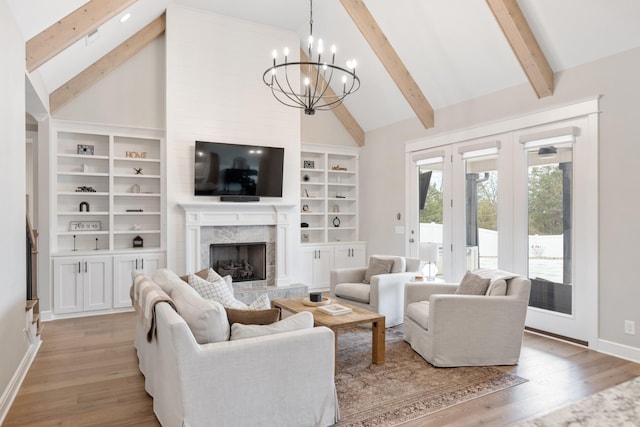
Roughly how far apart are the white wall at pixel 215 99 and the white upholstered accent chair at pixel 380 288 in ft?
6.08

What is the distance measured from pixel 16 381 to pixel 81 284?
7.66 ft

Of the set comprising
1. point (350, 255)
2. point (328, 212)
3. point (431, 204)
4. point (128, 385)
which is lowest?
point (128, 385)

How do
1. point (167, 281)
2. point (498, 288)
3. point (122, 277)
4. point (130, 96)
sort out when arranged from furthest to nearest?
point (130, 96) < point (122, 277) < point (498, 288) < point (167, 281)

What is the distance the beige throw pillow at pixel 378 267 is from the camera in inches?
206

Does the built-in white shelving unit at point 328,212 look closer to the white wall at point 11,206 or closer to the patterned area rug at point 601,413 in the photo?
the white wall at point 11,206

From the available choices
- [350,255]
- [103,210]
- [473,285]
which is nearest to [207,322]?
[473,285]

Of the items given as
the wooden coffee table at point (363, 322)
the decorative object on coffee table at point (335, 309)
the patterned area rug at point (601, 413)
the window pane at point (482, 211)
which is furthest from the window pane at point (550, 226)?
the patterned area rug at point (601, 413)

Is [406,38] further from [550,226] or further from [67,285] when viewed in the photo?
[67,285]

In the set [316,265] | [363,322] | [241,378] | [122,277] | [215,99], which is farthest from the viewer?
[316,265]

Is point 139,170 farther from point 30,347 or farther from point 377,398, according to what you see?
point 377,398

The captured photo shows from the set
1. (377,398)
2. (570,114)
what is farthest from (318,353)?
(570,114)

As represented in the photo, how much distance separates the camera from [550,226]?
4.58 metres

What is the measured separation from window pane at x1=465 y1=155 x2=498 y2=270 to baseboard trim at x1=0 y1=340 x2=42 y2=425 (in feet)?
16.8

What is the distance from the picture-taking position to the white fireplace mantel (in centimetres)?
575
